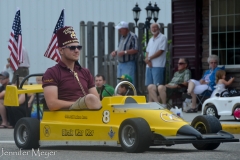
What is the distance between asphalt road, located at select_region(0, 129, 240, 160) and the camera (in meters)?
9.79

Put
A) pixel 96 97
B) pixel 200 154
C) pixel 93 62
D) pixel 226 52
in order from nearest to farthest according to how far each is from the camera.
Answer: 1. pixel 200 154
2. pixel 96 97
3. pixel 226 52
4. pixel 93 62

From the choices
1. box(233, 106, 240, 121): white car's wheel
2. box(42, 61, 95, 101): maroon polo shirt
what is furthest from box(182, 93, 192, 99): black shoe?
box(42, 61, 95, 101): maroon polo shirt

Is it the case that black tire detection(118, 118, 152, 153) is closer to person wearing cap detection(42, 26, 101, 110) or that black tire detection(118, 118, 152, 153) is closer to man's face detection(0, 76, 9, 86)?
person wearing cap detection(42, 26, 101, 110)

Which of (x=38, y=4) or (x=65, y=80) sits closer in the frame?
(x=65, y=80)

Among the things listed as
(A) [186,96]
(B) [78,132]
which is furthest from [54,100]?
(A) [186,96]

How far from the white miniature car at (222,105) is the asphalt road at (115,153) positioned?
457 centimetres

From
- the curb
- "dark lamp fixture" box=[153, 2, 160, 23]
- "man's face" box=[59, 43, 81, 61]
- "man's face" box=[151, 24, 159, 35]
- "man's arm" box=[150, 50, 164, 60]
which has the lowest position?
the curb

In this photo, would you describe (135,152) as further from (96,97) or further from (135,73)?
(135,73)

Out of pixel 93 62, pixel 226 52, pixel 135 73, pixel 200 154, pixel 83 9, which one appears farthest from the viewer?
pixel 83 9

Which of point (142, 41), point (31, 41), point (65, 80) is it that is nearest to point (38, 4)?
point (31, 41)

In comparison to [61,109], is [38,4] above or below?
above

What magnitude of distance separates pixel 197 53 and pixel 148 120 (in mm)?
10475

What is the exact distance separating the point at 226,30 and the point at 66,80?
944cm

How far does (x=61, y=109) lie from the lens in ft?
36.7
